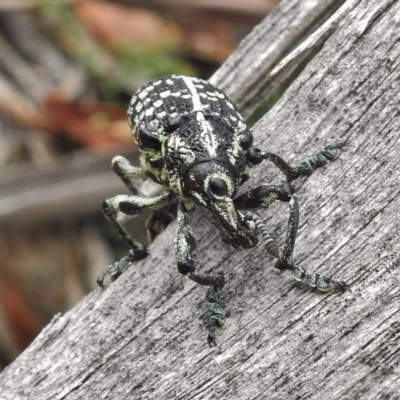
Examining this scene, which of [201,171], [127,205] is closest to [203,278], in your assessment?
[201,171]

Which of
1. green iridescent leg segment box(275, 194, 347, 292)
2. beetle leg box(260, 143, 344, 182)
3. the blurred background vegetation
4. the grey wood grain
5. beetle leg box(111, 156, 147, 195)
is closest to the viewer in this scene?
the grey wood grain

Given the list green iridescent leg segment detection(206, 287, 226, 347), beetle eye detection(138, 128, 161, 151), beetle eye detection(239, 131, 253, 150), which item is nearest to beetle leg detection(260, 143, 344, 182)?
beetle eye detection(239, 131, 253, 150)

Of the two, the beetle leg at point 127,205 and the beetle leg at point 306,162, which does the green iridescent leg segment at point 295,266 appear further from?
the beetle leg at point 127,205

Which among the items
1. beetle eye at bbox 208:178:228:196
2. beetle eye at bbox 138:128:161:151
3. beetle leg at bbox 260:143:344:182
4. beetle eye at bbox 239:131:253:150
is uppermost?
beetle eye at bbox 138:128:161:151

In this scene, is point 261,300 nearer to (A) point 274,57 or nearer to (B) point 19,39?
(A) point 274,57

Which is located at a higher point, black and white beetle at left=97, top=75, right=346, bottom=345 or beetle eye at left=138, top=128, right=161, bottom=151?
beetle eye at left=138, top=128, right=161, bottom=151

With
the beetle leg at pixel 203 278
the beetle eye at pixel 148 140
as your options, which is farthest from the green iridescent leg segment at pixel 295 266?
the beetle eye at pixel 148 140

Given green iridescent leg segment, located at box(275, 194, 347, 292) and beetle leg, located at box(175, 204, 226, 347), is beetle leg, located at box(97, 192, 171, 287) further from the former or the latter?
green iridescent leg segment, located at box(275, 194, 347, 292)
